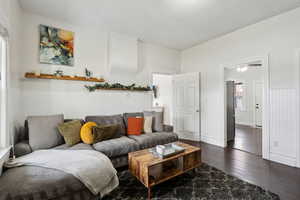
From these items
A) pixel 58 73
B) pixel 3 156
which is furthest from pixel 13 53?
pixel 3 156

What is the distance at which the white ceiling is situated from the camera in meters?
2.43

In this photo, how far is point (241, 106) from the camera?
22.8 feet

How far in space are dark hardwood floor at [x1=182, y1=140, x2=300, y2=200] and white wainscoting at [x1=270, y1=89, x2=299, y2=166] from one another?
207 millimetres

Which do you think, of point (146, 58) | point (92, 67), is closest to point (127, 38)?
point (146, 58)

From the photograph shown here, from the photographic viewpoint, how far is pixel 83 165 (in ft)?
5.17

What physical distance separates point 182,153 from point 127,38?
297 centimetres

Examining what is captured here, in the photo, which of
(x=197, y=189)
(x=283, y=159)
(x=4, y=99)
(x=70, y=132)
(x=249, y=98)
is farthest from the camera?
(x=249, y=98)

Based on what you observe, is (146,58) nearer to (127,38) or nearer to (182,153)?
(127,38)

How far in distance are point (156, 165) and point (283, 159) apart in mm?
2448

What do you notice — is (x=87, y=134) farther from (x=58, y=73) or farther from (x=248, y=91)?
(x=248, y=91)

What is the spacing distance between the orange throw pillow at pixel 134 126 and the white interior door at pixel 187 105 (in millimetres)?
1777

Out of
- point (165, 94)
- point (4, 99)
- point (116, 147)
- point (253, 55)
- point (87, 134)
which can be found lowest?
point (116, 147)

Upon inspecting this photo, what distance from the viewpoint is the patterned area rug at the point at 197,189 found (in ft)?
5.83

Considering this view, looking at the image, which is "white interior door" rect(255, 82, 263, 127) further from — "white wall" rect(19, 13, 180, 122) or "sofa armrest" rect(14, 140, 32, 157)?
"sofa armrest" rect(14, 140, 32, 157)
